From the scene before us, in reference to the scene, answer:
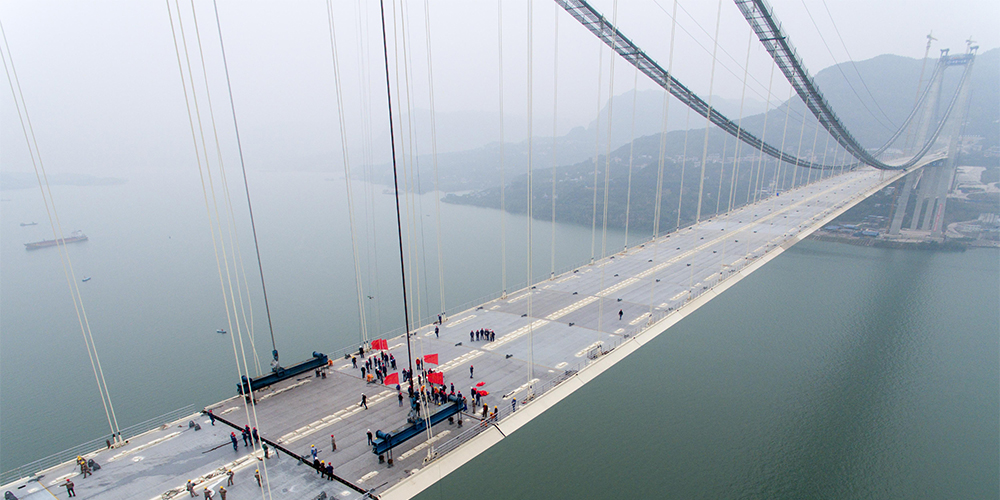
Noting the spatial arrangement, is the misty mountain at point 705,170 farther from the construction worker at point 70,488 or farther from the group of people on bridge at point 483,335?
the construction worker at point 70,488

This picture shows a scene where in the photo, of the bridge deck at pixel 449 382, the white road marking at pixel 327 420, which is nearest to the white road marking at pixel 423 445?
the bridge deck at pixel 449 382

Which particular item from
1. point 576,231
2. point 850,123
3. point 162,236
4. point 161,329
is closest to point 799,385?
point 161,329

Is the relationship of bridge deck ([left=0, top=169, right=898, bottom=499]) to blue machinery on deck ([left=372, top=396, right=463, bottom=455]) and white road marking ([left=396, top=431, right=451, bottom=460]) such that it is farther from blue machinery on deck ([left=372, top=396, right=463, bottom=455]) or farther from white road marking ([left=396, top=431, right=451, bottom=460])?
blue machinery on deck ([left=372, top=396, right=463, bottom=455])

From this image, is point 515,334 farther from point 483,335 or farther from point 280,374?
point 280,374

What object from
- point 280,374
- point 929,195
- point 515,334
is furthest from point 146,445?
point 929,195

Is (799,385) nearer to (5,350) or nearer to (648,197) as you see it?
(5,350)

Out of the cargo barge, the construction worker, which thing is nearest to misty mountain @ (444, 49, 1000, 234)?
the construction worker
